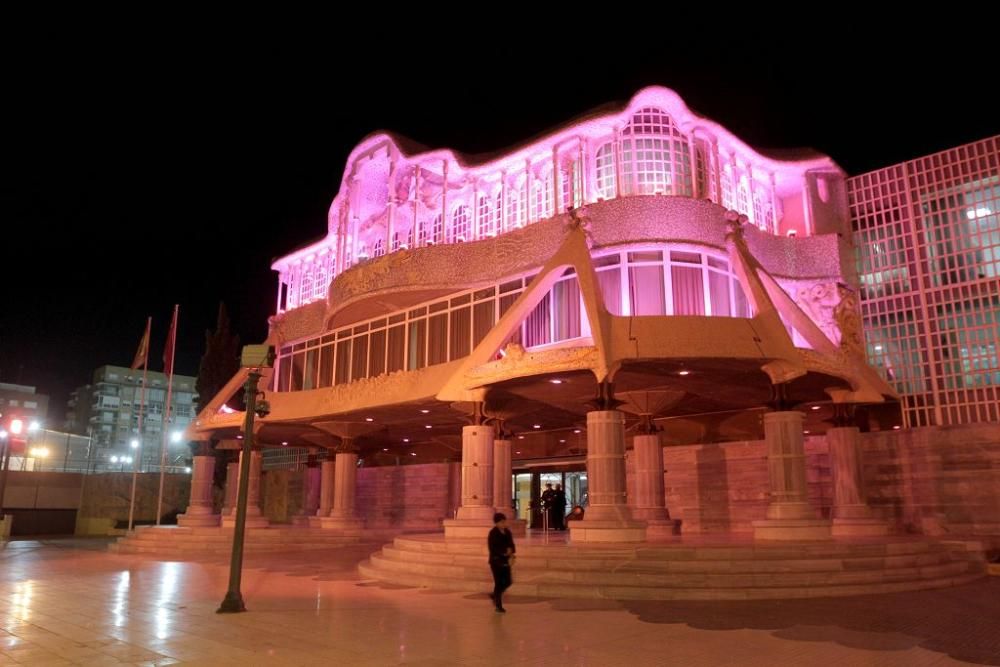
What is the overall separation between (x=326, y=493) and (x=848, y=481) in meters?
24.2

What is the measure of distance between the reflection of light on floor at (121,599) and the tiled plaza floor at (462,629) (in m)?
0.03

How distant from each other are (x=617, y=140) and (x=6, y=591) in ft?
66.7

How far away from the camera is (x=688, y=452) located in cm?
2781

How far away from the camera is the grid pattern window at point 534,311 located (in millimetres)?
22250

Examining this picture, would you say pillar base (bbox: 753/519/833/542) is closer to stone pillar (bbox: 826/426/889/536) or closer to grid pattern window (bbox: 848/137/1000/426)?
stone pillar (bbox: 826/426/889/536)

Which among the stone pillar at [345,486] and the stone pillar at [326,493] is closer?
the stone pillar at [345,486]

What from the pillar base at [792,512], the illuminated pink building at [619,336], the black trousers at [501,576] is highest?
the illuminated pink building at [619,336]

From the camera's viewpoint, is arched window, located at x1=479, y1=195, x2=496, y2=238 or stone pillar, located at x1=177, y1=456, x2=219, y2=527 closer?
arched window, located at x1=479, y1=195, x2=496, y2=238

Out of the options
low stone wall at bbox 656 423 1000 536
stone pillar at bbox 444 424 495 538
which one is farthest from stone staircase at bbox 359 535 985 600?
low stone wall at bbox 656 423 1000 536

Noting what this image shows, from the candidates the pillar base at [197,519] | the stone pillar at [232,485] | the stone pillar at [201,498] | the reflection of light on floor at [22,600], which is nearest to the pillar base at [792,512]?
the reflection of light on floor at [22,600]

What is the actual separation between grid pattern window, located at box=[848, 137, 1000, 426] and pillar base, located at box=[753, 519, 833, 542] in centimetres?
911

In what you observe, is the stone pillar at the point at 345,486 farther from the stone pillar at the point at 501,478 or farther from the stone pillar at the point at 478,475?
the stone pillar at the point at 478,475

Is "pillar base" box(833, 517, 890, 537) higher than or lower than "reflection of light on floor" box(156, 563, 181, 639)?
higher

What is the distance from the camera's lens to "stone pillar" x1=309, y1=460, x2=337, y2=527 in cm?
3514
